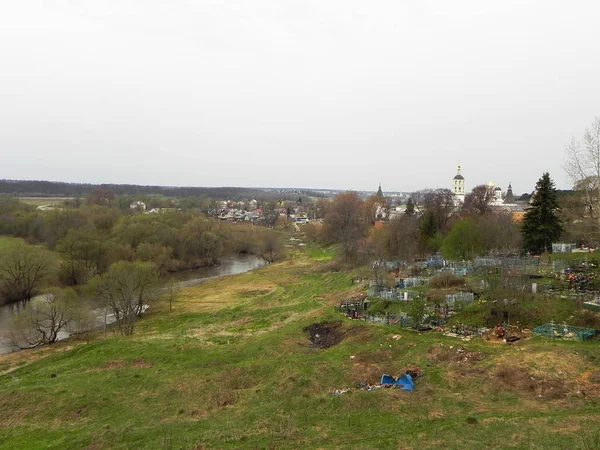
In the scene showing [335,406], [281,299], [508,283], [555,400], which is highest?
[508,283]

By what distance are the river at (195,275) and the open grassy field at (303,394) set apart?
6555 millimetres

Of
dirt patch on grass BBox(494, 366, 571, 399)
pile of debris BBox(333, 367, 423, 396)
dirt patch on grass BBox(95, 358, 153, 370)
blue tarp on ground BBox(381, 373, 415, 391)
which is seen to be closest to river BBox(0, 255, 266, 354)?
dirt patch on grass BBox(95, 358, 153, 370)

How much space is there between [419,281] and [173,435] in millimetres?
21952

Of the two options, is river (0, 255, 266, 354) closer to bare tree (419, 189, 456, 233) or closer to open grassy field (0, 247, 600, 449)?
open grassy field (0, 247, 600, 449)

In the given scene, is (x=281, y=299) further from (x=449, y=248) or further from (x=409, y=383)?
(x=409, y=383)

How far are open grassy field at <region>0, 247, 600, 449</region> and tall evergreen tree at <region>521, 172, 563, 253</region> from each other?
20.4 meters

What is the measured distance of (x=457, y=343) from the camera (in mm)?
18734

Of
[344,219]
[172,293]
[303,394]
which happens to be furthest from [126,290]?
[344,219]

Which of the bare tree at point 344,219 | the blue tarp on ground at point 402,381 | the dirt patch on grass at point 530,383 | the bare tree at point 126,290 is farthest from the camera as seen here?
the bare tree at point 344,219

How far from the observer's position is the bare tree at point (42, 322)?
30062 mm

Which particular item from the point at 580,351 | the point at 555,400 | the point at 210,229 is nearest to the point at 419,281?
the point at 580,351

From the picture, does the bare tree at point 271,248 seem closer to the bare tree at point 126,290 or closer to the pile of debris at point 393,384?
the bare tree at point 126,290

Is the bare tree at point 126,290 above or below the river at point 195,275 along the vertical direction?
above

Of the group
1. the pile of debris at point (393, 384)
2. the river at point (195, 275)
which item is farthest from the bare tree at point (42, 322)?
the pile of debris at point (393, 384)
